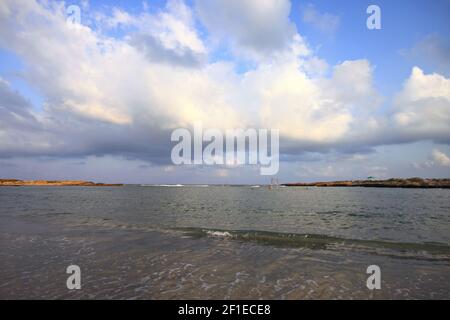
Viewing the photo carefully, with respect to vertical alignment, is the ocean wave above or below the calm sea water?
below

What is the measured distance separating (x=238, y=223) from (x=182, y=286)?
56.5 ft

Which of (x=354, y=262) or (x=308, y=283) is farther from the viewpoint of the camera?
(x=354, y=262)

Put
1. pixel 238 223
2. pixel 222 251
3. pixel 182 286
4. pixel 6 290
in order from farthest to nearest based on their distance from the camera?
pixel 238 223 < pixel 222 251 < pixel 182 286 < pixel 6 290

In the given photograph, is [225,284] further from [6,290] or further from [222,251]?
[6,290]

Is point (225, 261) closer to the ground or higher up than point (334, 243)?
higher up

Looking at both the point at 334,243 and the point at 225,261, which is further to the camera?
the point at 334,243

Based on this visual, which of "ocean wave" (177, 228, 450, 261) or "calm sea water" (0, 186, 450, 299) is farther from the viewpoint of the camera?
"ocean wave" (177, 228, 450, 261)

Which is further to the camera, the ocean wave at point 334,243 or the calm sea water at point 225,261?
the ocean wave at point 334,243

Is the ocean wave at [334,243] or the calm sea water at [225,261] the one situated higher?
the calm sea water at [225,261]
